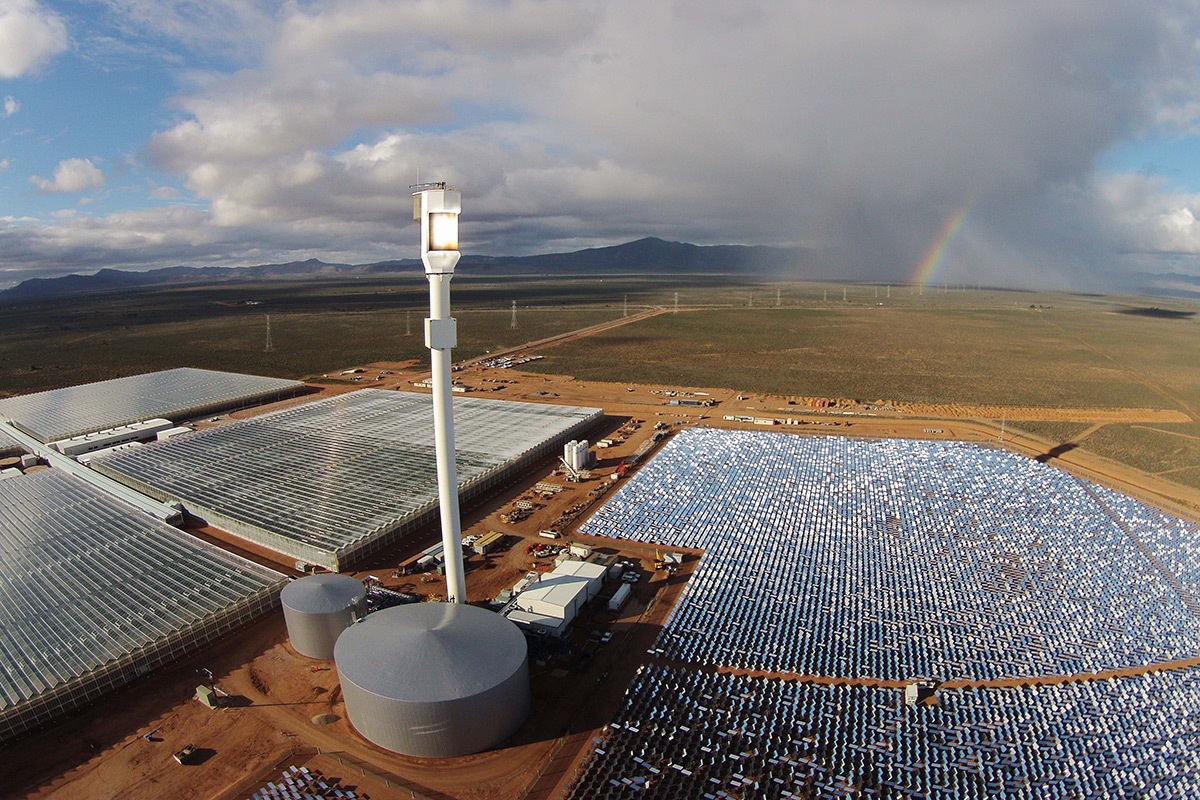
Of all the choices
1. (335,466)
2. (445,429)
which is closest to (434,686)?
(445,429)

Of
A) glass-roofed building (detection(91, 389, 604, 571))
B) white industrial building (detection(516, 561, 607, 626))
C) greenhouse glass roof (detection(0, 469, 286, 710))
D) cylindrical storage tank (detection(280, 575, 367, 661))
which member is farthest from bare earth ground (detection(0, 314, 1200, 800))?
greenhouse glass roof (detection(0, 469, 286, 710))

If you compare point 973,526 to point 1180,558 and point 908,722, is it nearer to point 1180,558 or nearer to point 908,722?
point 1180,558

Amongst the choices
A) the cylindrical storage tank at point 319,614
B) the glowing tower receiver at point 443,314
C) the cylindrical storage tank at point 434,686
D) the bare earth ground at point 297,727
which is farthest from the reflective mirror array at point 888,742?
the cylindrical storage tank at point 319,614

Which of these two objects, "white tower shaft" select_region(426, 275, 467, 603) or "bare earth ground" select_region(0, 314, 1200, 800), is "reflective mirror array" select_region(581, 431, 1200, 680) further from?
"white tower shaft" select_region(426, 275, 467, 603)

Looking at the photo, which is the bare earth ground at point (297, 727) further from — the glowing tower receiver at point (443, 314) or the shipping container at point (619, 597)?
the glowing tower receiver at point (443, 314)

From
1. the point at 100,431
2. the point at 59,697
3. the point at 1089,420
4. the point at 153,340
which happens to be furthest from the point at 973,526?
the point at 153,340
